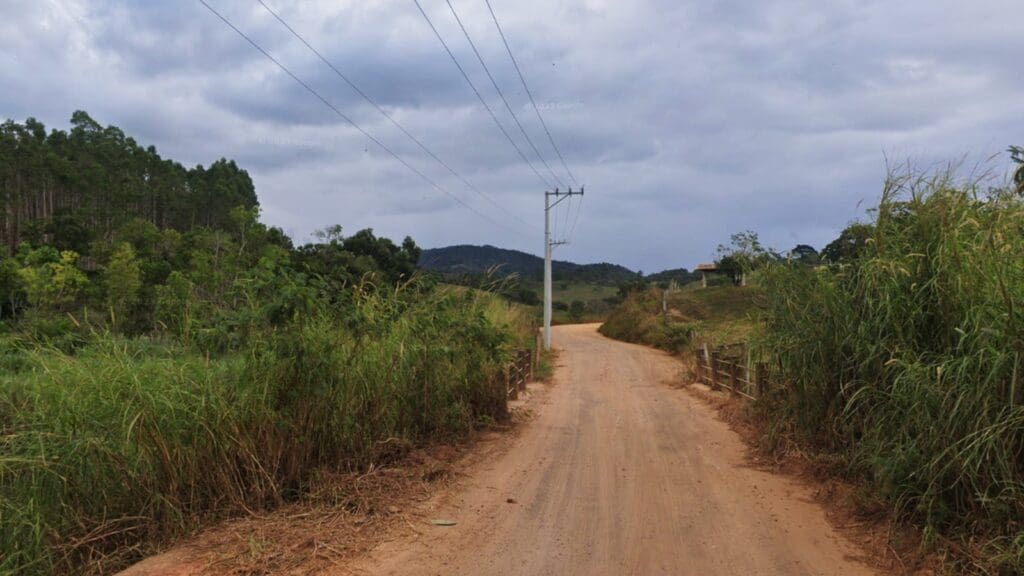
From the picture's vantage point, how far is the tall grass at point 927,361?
13.7 ft

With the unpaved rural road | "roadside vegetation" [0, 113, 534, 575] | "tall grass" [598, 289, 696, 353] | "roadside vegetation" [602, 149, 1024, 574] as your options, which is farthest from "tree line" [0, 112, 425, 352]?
"tall grass" [598, 289, 696, 353]

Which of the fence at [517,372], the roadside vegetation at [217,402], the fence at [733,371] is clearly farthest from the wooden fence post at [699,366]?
the roadside vegetation at [217,402]

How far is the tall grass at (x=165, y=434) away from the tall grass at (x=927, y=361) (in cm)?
459

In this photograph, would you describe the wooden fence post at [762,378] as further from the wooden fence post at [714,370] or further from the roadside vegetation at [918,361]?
the wooden fence post at [714,370]

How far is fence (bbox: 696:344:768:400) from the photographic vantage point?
979 cm

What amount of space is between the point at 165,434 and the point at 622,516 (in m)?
3.79

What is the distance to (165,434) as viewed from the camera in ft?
16.6

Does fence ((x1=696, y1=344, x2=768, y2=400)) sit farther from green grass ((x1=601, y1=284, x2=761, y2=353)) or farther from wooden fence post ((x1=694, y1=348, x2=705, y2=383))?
green grass ((x1=601, y1=284, x2=761, y2=353))

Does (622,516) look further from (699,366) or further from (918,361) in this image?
(699,366)

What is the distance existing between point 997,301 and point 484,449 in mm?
5850

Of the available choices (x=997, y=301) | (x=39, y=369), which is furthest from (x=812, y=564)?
(x=39, y=369)

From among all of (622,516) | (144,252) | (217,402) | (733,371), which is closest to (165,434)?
(217,402)

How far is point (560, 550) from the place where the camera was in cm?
494

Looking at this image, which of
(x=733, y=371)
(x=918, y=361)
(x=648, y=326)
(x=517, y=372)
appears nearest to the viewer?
(x=918, y=361)
